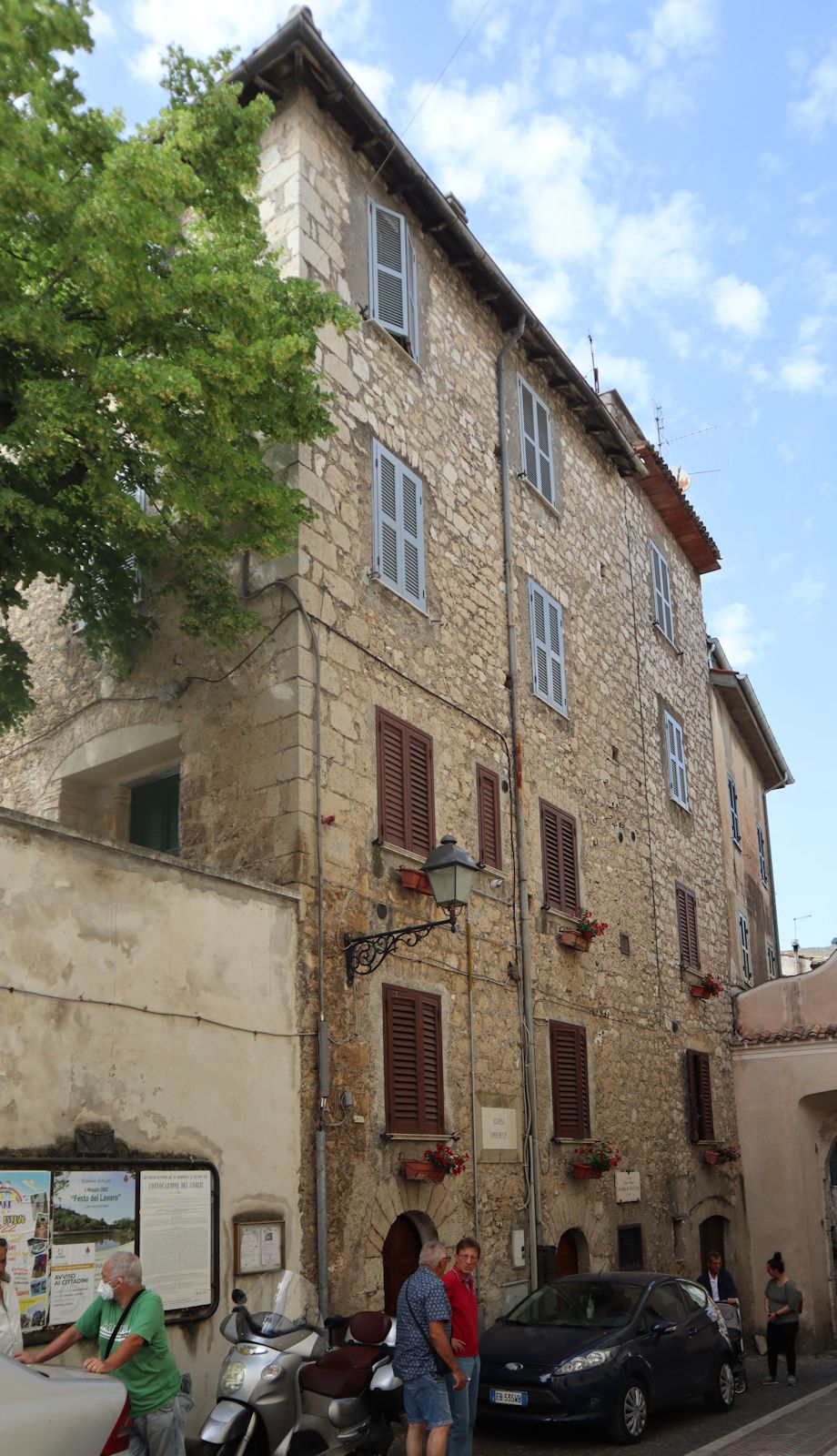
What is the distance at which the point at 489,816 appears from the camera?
13938 millimetres

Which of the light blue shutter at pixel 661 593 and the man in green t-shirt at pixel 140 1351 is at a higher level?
the light blue shutter at pixel 661 593

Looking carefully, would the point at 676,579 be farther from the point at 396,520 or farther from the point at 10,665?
the point at 10,665

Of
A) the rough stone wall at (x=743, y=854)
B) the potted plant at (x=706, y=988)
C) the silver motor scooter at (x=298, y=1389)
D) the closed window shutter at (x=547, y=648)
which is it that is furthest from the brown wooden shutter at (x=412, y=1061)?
the rough stone wall at (x=743, y=854)

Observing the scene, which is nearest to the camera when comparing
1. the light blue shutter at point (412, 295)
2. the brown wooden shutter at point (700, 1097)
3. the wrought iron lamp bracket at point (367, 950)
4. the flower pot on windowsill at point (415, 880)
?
the wrought iron lamp bracket at point (367, 950)

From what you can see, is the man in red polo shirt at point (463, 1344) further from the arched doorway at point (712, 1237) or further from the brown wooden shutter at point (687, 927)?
the brown wooden shutter at point (687, 927)

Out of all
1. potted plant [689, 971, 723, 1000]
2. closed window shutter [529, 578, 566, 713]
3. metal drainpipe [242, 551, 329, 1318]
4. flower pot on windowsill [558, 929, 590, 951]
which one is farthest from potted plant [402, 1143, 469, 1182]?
potted plant [689, 971, 723, 1000]

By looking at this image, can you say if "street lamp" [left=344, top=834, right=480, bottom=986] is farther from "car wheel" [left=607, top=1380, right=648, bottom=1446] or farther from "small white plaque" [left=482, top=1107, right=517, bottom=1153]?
"car wheel" [left=607, top=1380, right=648, bottom=1446]

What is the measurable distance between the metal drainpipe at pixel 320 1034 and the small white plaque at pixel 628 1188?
622 cm

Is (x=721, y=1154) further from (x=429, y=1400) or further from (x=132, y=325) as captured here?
(x=132, y=325)

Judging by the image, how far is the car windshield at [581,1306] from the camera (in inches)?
434

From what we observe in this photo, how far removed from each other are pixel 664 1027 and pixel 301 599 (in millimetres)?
9402

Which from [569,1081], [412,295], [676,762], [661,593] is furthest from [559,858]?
[661,593]

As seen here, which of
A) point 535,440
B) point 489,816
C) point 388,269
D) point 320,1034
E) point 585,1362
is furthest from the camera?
point 535,440

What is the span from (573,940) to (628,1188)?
3181mm
